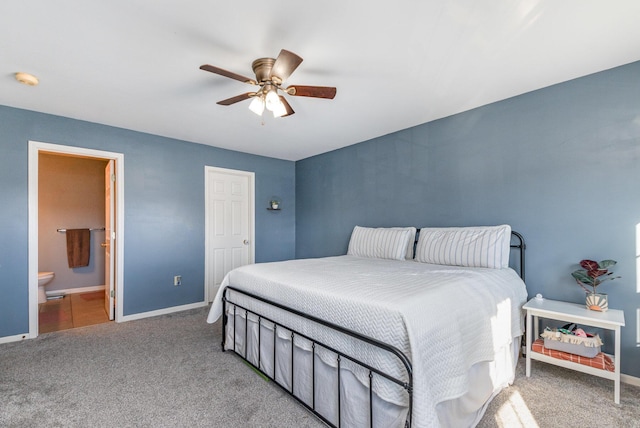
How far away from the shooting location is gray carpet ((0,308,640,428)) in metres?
1.82

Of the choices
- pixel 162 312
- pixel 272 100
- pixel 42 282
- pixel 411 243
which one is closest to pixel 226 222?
pixel 162 312

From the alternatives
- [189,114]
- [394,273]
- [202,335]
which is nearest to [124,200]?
[189,114]

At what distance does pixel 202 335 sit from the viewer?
3182 millimetres

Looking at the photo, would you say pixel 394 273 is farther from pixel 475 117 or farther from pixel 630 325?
pixel 475 117

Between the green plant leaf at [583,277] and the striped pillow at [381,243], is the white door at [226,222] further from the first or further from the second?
the green plant leaf at [583,277]

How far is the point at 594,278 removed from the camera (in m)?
2.27

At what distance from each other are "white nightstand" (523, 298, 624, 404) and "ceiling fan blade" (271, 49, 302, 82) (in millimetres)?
2450

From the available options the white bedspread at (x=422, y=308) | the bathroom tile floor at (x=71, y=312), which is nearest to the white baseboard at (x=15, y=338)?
the bathroom tile floor at (x=71, y=312)

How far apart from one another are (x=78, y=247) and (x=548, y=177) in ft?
21.6

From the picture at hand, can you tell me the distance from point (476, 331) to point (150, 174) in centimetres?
396

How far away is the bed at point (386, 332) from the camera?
1426 millimetres

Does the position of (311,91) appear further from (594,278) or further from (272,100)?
(594,278)

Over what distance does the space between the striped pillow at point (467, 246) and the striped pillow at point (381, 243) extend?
0.75 ft

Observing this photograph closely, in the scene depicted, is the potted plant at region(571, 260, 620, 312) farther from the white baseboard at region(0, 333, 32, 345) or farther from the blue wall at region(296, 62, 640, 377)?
the white baseboard at region(0, 333, 32, 345)
